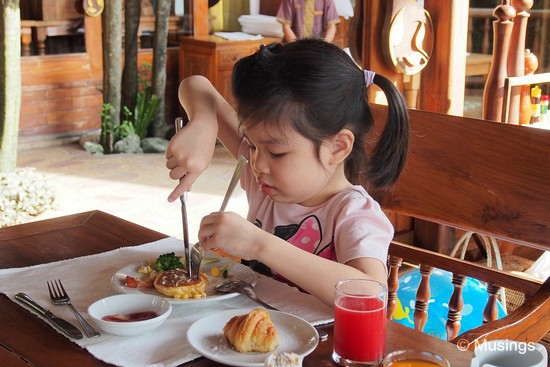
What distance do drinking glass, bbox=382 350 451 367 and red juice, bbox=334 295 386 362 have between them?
8 cm

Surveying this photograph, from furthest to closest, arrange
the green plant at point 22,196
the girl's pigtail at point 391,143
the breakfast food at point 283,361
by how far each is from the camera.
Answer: the green plant at point 22,196
the girl's pigtail at point 391,143
the breakfast food at point 283,361

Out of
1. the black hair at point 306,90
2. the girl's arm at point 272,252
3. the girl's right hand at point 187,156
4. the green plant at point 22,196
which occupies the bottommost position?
the green plant at point 22,196

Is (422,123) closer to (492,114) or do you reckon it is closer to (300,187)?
(300,187)

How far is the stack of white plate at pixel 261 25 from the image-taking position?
24.9 ft

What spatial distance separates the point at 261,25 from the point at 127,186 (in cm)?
269

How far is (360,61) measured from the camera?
2.67 m

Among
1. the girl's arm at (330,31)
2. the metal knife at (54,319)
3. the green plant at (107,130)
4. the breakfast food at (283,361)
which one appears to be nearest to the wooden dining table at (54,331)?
the metal knife at (54,319)

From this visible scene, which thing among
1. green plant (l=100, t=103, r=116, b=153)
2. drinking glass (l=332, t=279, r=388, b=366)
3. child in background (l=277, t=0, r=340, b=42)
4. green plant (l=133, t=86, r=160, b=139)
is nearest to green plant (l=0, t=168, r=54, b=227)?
green plant (l=100, t=103, r=116, b=153)

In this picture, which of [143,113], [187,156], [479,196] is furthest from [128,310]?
[143,113]

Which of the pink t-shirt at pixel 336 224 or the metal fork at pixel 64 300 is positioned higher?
the pink t-shirt at pixel 336 224

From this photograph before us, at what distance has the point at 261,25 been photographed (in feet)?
25.2

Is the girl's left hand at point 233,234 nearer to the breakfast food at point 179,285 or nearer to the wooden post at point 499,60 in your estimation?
the breakfast food at point 179,285

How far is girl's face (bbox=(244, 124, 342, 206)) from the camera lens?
4.97ft

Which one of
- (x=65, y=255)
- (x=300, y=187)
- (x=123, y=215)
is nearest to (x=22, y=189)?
(x=123, y=215)
